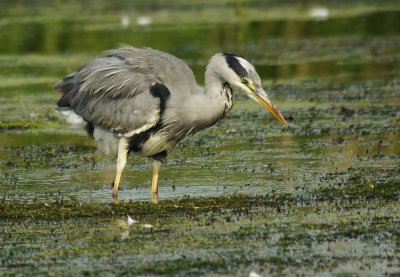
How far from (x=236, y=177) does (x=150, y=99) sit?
4.38ft

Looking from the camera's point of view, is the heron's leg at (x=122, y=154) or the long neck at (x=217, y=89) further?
the heron's leg at (x=122, y=154)

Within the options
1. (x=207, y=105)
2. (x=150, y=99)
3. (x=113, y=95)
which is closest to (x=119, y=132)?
(x=113, y=95)

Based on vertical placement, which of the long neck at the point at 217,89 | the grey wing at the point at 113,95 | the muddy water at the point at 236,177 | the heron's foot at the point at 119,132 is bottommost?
the muddy water at the point at 236,177

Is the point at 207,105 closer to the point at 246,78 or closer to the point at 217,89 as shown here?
the point at 217,89

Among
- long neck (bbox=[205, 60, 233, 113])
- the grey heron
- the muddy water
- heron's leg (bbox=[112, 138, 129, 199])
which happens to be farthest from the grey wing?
the muddy water

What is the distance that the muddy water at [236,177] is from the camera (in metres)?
7.33

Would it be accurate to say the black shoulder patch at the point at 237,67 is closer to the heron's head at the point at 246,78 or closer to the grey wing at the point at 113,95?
the heron's head at the point at 246,78

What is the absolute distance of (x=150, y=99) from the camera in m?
9.51

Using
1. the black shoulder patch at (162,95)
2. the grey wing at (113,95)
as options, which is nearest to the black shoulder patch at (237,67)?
the black shoulder patch at (162,95)

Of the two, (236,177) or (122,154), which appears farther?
(236,177)

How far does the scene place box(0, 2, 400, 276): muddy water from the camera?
733 centimetres

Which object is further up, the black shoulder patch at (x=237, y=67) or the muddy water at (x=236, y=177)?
the black shoulder patch at (x=237, y=67)

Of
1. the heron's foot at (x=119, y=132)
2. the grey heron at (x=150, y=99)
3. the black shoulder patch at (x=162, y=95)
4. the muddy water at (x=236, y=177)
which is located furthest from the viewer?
the heron's foot at (x=119, y=132)

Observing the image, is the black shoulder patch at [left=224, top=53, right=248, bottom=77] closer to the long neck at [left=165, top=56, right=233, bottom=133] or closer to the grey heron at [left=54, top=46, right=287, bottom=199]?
the grey heron at [left=54, top=46, right=287, bottom=199]
